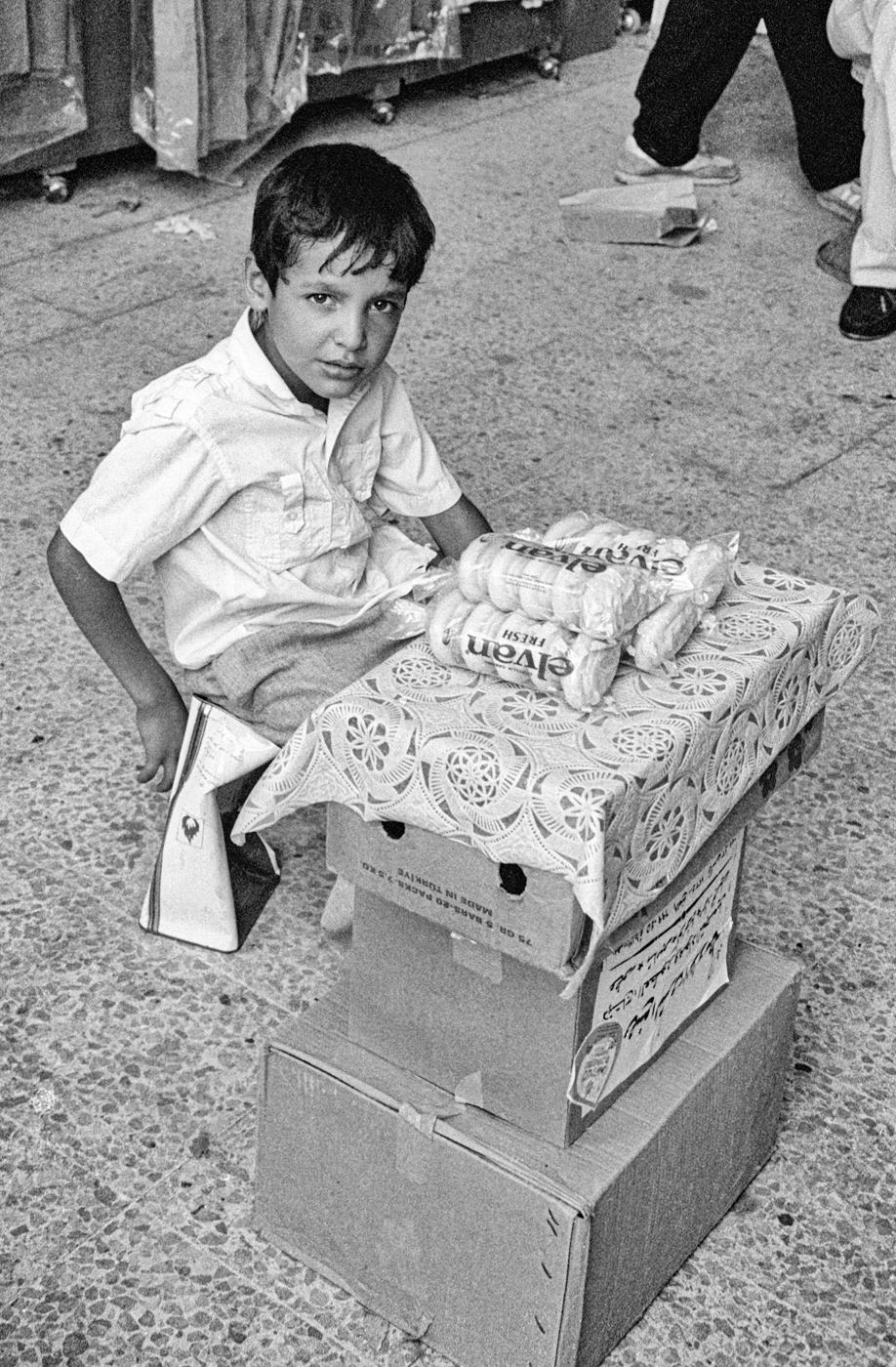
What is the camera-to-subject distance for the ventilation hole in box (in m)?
1.41

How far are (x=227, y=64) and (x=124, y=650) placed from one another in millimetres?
2946

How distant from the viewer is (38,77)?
13.8 feet

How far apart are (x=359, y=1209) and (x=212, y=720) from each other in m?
0.62

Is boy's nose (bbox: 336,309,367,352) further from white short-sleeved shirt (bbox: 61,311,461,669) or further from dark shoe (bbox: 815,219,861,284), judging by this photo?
dark shoe (bbox: 815,219,861,284)

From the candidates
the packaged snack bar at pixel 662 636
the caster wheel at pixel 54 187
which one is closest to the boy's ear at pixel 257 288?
the packaged snack bar at pixel 662 636

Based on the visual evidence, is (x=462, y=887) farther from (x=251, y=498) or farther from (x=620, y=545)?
(x=251, y=498)

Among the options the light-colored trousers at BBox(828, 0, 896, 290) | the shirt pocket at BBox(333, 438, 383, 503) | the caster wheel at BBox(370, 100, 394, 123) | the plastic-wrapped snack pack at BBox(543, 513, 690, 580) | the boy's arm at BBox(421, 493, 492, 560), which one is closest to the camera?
the plastic-wrapped snack pack at BBox(543, 513, 690, 580)

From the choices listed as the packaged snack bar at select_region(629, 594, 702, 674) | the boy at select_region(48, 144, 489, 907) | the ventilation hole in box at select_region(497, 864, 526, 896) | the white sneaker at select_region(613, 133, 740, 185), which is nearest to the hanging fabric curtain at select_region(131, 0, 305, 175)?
the white sneaker at select_region(613, 133, 740, 185)

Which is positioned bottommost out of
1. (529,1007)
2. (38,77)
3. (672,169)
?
(672,169)

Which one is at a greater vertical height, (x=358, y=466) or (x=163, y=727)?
(x=358, y=466)

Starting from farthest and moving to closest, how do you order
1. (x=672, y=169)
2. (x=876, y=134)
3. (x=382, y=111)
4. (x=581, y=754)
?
(x=382, y=111)
(x=672, y=169)
(x=876, y=134)
(x=581, y=754)

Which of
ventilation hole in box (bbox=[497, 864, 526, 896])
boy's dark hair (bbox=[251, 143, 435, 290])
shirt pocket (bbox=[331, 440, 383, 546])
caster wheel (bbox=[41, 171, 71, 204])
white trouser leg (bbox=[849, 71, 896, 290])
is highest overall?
boy's dark hair (bbox=[251, 143, 435, 290])

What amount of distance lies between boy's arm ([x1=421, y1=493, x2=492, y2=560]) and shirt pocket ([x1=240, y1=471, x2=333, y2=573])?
0.25 m

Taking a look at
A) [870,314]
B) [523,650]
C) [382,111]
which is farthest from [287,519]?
[382,111]
